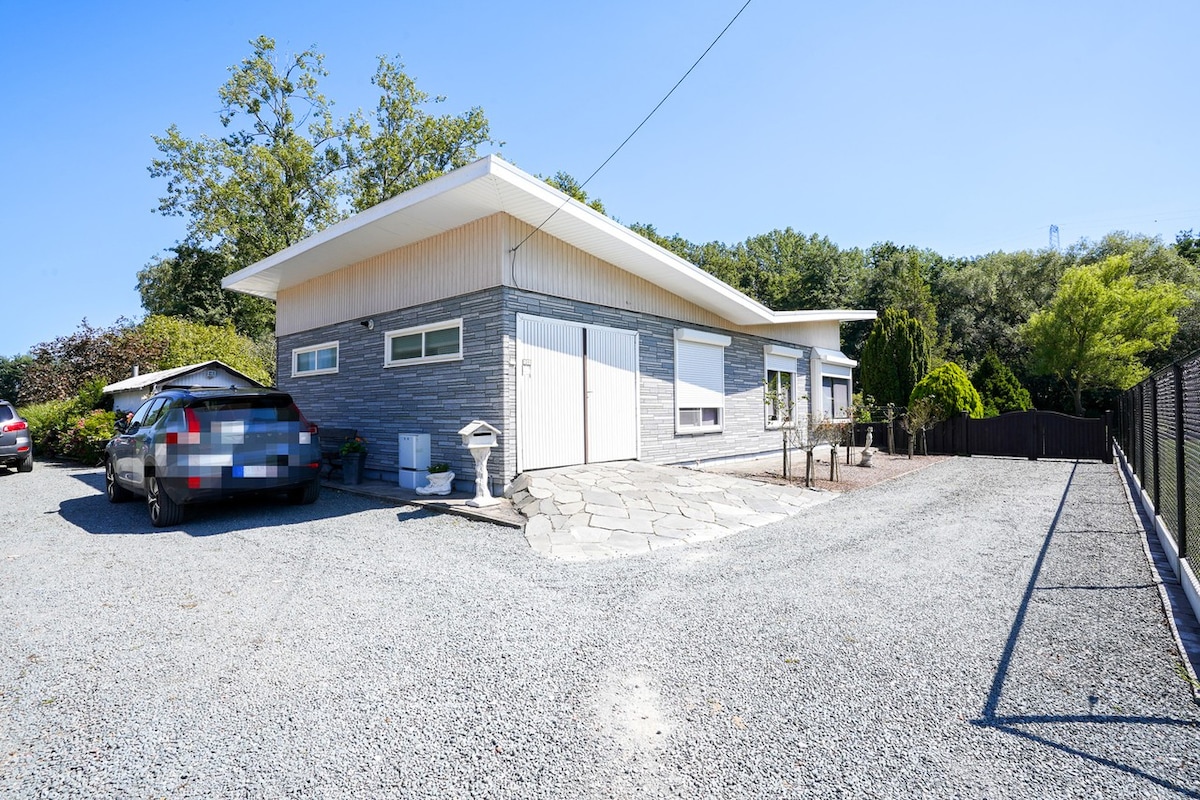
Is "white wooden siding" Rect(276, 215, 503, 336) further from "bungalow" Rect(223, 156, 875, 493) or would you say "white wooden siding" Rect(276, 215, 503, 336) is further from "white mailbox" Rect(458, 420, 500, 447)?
"white mailbox" Rect(458, 420, 500, 447)

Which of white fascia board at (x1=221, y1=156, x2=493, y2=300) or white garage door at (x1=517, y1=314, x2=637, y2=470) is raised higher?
white fascia board at (x1=221, y1=156, x2=493, y2=300)

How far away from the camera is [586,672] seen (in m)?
2.85

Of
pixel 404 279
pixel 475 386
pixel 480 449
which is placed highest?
pixel 404 279

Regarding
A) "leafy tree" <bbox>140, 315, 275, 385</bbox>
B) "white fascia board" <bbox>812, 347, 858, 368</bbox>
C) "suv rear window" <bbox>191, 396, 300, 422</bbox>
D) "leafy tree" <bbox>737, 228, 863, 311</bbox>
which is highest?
"leafy tree" <bbox>737, 228, 863, 311</bbox>

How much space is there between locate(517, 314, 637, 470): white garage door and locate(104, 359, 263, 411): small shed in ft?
28.9

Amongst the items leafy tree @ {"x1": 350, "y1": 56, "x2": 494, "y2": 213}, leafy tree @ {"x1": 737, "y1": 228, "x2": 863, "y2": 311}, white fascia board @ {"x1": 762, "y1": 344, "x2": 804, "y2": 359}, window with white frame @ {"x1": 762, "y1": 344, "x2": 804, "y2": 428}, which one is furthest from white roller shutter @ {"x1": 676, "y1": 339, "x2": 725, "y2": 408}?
leafy tree @ {"x1": 737, "y1": 228, "x2": 863, "y2": 311}

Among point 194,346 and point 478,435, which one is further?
point 194,346

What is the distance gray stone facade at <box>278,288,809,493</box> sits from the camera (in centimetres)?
767

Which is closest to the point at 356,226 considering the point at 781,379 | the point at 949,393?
the point at 781,379

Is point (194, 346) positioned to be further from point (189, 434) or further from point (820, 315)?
point (820, 315)

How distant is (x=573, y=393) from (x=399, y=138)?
19.2 metres

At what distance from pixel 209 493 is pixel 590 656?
207 inches

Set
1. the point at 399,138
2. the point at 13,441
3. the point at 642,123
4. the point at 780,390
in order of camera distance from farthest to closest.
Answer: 1. the point at 399,138
2. the point at 780,390
3. the point at 13,441
4. the point at 642,123

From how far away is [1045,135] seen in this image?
759 cm
